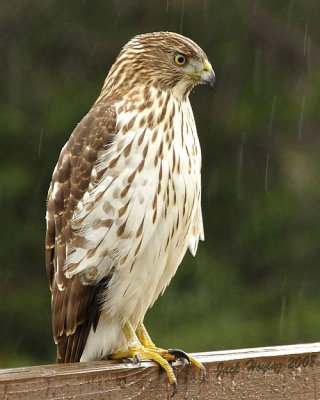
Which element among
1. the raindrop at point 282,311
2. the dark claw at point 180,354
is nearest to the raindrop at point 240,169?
the raindrop at point 282,311

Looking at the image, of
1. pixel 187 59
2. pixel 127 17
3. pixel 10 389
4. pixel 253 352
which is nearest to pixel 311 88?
pixel 127 17

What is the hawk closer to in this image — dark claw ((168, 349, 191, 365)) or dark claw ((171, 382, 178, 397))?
dark claw ((168, 349, 191, 365))

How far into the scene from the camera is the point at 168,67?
360cm

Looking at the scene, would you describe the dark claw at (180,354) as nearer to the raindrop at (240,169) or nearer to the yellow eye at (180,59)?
the yellow eye at (180,59)

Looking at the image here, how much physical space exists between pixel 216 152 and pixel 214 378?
5.64 m

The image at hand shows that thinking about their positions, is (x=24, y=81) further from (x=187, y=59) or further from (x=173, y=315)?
(x=187, y=59)

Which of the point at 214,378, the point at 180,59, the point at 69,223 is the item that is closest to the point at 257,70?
the point at 180,59

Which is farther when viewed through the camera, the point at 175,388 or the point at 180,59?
the point at 180,59

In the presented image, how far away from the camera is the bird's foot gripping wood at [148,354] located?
2939mm

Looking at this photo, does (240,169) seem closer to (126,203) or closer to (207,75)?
(207,75)

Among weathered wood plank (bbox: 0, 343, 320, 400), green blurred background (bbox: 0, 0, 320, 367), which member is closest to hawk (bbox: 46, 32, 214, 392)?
weathered wood plank (bbox: 0, 343, 320, 400)

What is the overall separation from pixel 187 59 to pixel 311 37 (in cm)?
527

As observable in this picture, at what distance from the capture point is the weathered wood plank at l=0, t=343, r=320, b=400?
261cm

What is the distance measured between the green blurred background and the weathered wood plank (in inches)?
187
